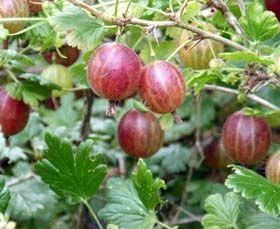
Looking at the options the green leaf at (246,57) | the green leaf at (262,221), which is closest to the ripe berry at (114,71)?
the green leaf at (246,57)

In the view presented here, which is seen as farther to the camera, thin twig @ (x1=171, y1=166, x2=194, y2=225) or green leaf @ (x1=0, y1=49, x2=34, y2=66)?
thin twig @ (x1=171, y1=166, x2=194, y2=225)

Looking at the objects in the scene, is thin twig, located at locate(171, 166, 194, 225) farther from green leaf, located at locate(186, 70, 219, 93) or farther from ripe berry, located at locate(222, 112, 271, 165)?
green leaf, located at locate(186, 70, 219, 93)

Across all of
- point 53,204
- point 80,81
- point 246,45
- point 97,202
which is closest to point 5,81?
point 80,81

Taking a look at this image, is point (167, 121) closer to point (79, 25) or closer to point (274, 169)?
point (274, 169)

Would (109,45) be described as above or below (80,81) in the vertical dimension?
above

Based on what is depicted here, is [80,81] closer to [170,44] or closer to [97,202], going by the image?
[170,44]

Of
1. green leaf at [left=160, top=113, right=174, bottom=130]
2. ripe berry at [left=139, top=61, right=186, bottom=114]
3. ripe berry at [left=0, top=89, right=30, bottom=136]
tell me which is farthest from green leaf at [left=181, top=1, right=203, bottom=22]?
ripe berry at [left=0, top=89, right=30, bottom=136]
